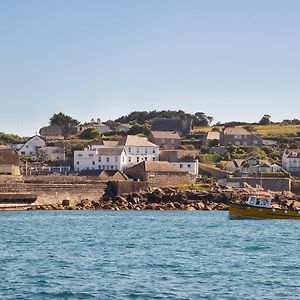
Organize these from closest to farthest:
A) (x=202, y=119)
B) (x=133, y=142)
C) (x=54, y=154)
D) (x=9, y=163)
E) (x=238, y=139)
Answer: (x=9, y=163), (x=133, y=142), (x=54, y=154), (x=238, y=139), (x=202, y=119)

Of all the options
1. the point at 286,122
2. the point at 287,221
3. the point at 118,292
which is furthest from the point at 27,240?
the point at 286,122

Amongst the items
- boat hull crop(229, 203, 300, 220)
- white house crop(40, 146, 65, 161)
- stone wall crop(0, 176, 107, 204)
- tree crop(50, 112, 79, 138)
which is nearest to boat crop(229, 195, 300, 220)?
boat hull crop(229, 203, 300, 220)

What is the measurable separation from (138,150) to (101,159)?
31.5 ft

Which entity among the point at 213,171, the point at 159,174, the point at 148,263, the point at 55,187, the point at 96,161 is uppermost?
the point at 96,161

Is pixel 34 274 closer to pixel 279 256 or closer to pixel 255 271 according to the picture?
pixel 255 271

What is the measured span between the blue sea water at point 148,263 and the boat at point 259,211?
11287 millimetres

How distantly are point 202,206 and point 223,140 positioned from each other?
4909cm

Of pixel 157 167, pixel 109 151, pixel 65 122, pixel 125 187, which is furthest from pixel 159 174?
pixel 65 122

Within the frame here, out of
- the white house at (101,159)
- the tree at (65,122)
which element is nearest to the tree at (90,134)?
the tree at (65,122)

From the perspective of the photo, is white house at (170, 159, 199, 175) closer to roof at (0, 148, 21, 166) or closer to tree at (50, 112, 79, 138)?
roof at (0, 148, 21, 166)

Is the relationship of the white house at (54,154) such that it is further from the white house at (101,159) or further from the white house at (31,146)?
the white house at (101,159)

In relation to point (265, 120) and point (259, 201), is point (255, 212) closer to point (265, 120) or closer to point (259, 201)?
point (259, 201)

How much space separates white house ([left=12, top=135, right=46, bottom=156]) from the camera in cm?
13262

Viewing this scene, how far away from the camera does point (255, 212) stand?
213 ft
